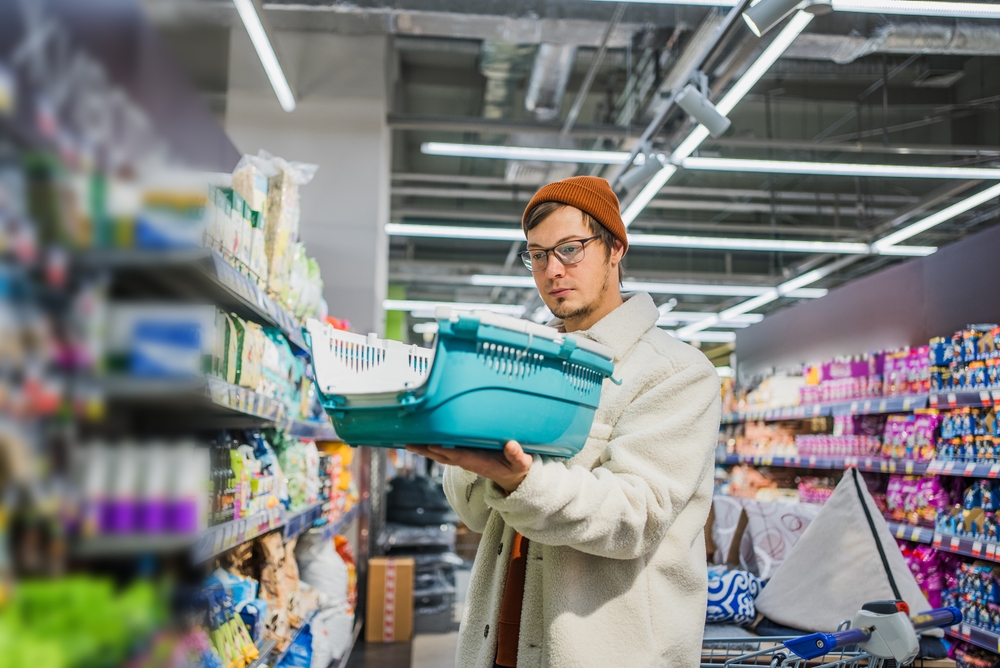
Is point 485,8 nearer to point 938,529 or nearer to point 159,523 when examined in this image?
point 938,529


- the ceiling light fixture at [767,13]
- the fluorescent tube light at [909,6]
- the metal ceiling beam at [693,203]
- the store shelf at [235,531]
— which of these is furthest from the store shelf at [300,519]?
the metal ceiling beam at [693,203]

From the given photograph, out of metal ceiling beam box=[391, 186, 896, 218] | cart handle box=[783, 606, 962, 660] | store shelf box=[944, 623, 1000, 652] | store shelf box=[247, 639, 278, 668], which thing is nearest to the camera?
cart handle box=[783, 606, 962, 660]

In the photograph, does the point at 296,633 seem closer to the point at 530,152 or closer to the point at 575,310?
the point at 575,310

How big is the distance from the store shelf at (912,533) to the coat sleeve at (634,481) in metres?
3.67

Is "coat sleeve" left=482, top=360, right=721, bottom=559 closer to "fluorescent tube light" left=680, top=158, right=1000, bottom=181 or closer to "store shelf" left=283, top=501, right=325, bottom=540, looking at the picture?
"store shelf" left=283, top=501, right=325, bottom=540

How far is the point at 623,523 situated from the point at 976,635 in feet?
12.3

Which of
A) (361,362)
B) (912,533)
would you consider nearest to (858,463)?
(912,533)

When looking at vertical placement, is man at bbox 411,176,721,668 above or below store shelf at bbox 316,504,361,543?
above

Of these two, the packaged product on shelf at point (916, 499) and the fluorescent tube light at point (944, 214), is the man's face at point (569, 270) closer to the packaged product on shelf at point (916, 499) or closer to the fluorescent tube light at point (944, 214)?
the packaged product on shelf at point (916, 499)

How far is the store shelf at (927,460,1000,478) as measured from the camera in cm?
400

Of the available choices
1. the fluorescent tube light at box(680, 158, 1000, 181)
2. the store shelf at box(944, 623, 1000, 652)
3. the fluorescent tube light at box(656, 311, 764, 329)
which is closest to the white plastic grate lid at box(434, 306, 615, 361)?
the store shelf at box(944, 623, 1000, 652)

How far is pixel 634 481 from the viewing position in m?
1.42

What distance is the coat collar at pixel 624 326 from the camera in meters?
1.72

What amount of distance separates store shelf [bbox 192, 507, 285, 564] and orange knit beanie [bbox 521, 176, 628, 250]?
1048 millimetres
